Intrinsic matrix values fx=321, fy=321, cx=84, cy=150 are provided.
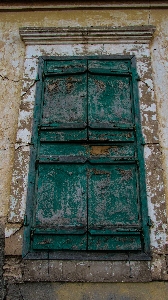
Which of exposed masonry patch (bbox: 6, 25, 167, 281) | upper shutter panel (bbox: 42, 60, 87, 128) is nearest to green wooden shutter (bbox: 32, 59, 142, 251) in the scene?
upper shutter panel (bbox: 42, 60, 87, 128)

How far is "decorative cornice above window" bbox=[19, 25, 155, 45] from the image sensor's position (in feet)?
12.8

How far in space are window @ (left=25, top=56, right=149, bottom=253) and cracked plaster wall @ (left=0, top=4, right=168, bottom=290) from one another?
5.9 inches

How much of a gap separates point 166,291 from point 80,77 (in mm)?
2358

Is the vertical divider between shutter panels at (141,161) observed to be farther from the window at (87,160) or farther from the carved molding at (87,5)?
the carved molding at (87,5)

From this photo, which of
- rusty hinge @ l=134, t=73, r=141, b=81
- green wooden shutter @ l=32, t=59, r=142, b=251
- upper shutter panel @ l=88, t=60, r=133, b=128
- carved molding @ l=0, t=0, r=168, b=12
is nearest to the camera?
green wooden shutter @ l=32, t=59, r=142, b=251

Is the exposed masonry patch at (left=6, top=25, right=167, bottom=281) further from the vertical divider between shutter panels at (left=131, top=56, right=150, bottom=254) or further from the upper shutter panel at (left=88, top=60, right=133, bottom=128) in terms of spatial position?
the upper shutter panel at (left=88, top=60, right=133, bottom=128)

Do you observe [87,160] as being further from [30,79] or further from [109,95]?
[30,79]

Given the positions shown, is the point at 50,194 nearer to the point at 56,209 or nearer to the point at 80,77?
the point at 56,209

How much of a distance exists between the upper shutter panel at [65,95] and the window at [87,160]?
0.01 metres

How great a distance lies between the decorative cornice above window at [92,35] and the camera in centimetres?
389

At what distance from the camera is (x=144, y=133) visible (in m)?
3.42

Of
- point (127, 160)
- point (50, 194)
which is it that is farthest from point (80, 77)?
point (50, 194)

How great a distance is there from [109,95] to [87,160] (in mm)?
A: 822

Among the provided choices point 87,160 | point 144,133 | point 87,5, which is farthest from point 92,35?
point 87,160
